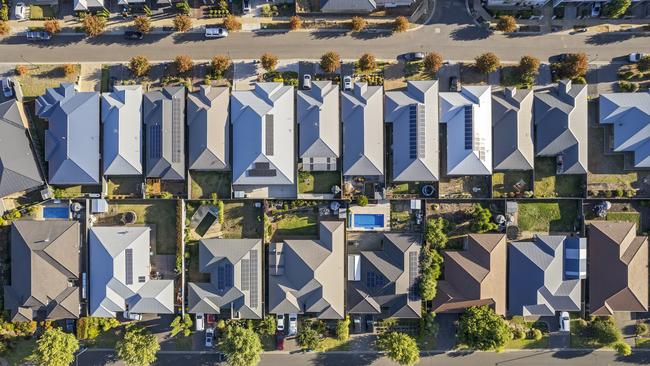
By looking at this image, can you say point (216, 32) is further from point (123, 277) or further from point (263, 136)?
point (123, 277)

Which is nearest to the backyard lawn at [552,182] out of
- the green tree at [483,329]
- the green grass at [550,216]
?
the green grass at [550,216]

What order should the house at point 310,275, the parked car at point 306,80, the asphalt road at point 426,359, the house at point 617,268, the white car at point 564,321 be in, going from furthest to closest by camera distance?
the asphalt road at point 426,359 → the parked car at point 306,80 → the white car at point 564,321 → the house at point 310,275 → the house at point 617,268

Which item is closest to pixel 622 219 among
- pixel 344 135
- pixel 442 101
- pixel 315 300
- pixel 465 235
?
pixel 465 235

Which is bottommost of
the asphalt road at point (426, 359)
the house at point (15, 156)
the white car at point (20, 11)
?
the asphalt road at point (426, 359)

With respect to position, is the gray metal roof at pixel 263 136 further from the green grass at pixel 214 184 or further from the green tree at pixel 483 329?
the green tree at pixel 483 329

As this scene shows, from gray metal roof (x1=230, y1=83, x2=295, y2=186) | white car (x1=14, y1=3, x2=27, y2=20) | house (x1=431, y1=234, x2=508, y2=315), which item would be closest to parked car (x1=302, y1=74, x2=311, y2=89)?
gray metal roof (x1=230, y1=83, x2=295, y2=186)

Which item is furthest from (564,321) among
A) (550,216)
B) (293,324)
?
(293,324)

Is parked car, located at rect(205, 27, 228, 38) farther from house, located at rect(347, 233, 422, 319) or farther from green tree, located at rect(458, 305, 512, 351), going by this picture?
green tree, located at rect(458, 305, 512, 351)
